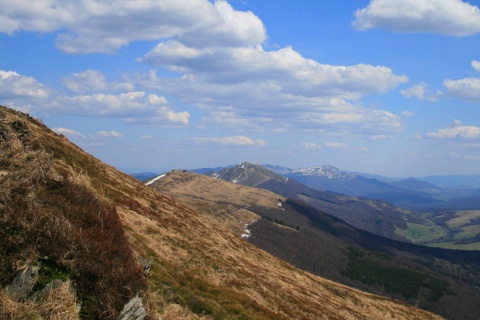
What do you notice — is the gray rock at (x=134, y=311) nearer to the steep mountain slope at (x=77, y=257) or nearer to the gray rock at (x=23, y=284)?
the steep mountain slope at (x=77, y=257)

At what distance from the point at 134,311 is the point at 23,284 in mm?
3609

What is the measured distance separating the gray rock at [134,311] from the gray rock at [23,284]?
2968 mm

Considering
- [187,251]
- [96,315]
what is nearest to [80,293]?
[96,315]

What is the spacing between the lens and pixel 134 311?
1227 centimetres

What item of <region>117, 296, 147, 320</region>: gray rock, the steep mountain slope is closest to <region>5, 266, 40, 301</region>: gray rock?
the steep mountain slope

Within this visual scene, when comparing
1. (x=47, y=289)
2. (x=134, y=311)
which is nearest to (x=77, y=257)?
(x=47, y=289)

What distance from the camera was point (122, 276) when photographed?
42.5ft

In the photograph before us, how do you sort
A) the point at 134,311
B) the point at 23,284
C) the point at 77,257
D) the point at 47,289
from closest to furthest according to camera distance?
1. the point at 23,284
2. the point at 47,289
3. the point at 134,311
4. the point at 77,257

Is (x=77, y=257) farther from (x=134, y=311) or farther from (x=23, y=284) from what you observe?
(x=134, y=311)

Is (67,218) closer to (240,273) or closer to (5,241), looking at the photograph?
(5,241)

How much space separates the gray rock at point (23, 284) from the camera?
423 inches

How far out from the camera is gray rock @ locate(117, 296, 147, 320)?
11927mm

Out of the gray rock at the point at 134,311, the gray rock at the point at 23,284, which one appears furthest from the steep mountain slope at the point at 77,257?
the gray rock at the point at 134,311

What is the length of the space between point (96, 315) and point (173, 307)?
4.92m
